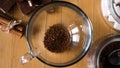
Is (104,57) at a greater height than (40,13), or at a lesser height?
lesser

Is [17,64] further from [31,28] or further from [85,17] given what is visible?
[85,17]

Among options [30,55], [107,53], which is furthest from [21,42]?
[107,53]

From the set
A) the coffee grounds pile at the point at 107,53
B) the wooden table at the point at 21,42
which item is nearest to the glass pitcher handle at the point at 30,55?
the wooden table at the point at 21,42

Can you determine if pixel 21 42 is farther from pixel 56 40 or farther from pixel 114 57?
pixel 114 57

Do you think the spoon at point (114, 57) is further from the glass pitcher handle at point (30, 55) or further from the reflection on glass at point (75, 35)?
the glass pitcher handle at point (30, 55)

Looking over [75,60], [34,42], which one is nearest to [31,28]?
[34,42]
